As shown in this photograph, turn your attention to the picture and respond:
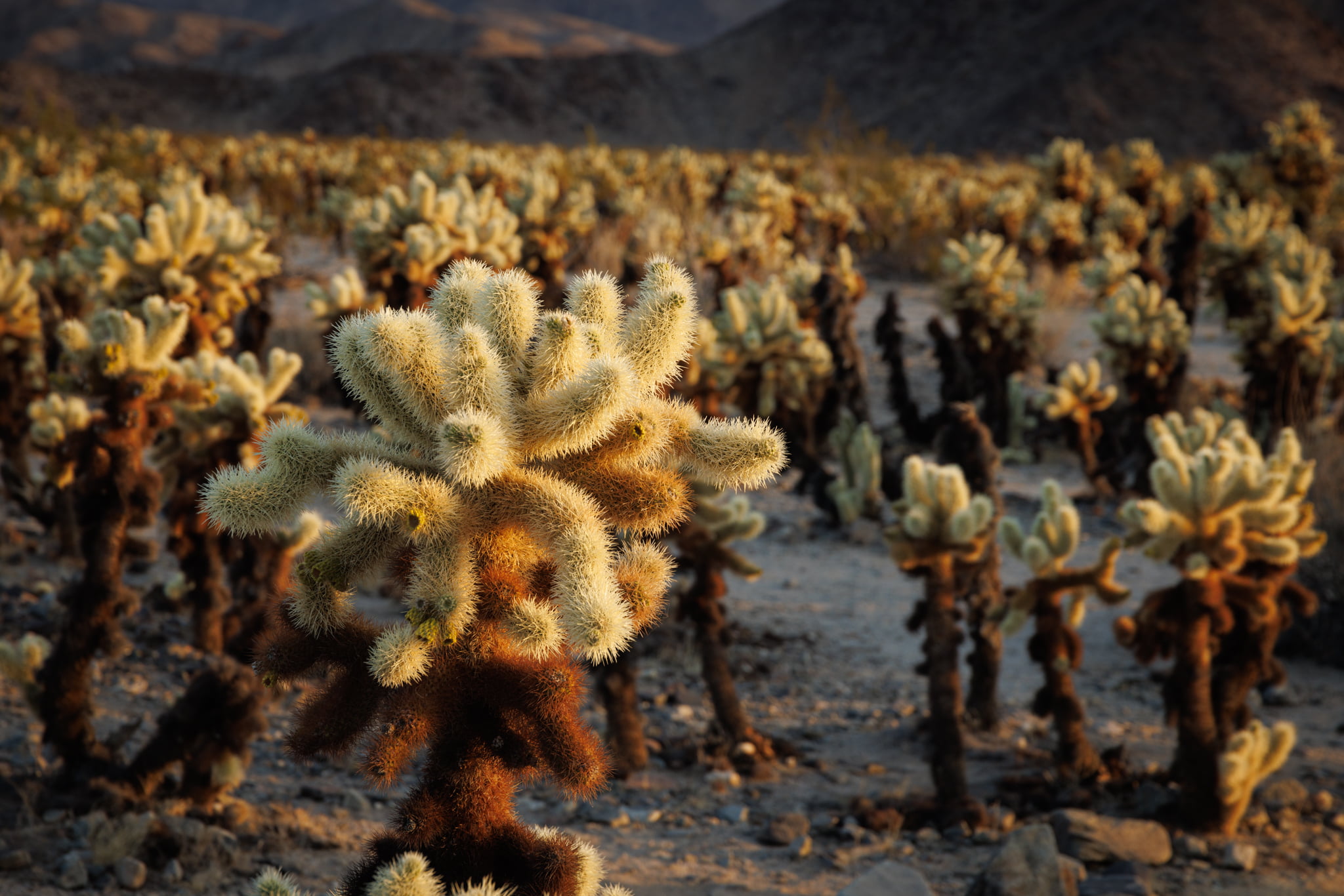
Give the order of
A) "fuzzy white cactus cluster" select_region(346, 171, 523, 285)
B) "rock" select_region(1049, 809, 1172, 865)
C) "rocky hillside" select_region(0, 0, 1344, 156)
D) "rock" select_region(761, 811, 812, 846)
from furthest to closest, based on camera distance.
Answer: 1. "rocky hillside" select_region(0, 0, 1344, 156)
2. "fuzzy white cactus cluster" select_region(346, 171, 523, 285)
3. "rock" select_region(761, 811, 812, 846)
4. "rock" select_region(1049, 809, 1172, 865)

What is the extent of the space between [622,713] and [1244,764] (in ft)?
8.21

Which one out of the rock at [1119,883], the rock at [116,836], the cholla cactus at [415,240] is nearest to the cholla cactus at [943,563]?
the rock at [1119,883]

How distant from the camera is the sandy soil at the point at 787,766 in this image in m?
3.99

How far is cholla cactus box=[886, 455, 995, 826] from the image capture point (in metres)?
4.42

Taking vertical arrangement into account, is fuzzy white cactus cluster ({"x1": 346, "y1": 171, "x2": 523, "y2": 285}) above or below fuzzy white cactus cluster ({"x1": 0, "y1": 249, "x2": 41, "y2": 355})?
above

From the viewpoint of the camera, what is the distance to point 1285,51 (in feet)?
180

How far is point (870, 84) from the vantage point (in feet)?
219

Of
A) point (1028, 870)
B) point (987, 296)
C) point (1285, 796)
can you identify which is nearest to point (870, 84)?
point (987, 296)

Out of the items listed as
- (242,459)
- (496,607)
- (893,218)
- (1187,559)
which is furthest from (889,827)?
(893,218)

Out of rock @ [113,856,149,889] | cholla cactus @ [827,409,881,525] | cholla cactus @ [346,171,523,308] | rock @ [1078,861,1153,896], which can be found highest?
cholla cactus @ [346,171,523,308]

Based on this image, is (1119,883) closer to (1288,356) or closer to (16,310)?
(1288,356)

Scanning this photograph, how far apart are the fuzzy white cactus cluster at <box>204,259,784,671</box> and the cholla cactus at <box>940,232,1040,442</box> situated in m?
8.90

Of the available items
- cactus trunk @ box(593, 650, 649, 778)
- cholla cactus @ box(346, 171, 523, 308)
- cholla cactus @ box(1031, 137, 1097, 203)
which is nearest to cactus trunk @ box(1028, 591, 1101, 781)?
cactus trunk @ box(593, 650, 649, 778)

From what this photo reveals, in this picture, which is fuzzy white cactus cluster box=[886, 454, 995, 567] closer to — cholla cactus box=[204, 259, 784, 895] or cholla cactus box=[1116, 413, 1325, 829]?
cholla cactus box=[1116, 413, 1325, 829]
